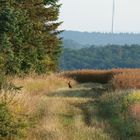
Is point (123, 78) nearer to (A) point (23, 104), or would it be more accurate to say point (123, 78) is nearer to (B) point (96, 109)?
(B) point (96, 109)

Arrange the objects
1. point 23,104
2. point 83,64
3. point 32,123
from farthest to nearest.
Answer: point 83,64
point 23,104
point 32,123

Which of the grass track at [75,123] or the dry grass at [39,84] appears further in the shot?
the dry grass at [39,84]

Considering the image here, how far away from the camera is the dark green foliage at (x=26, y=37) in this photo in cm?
3156

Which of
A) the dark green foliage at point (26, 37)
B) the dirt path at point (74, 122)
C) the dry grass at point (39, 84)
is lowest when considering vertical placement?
the dry grass at point (39, 84)

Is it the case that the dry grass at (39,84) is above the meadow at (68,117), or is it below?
below

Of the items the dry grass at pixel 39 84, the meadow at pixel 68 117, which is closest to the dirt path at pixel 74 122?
the meadow at pixel 68 117

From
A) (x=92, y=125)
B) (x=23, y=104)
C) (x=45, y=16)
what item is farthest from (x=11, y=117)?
(x=45, y=16)

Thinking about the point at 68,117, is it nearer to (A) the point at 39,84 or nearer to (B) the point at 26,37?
(A) the point at 39,84

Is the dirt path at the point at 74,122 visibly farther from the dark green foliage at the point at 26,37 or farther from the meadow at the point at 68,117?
the dark green foliage at the point at 26,37

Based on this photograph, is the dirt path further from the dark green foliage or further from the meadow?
the dark green foliage

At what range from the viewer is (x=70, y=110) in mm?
23000

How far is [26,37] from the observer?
39.7 metres

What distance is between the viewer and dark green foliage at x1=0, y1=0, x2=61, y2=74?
3156cm

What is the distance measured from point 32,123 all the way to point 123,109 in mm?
5867
